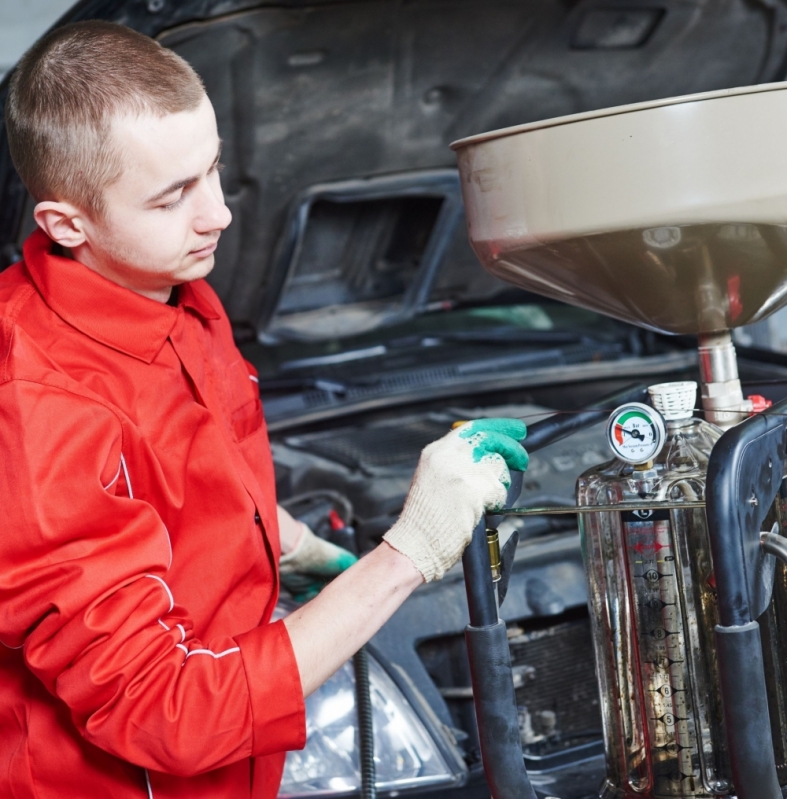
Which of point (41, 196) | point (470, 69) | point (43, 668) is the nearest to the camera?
point (43, 668)

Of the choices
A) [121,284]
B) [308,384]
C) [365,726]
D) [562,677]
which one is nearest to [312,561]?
[365,726]

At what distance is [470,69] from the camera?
1929 millimetres

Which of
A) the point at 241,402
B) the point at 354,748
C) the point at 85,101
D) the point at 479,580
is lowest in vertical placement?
the point at 354,748

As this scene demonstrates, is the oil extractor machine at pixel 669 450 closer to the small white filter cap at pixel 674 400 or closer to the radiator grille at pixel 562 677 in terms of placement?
the small white filter cap at pixel 674 400

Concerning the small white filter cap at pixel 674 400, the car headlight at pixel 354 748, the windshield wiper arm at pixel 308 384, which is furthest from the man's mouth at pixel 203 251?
the windshield wiper arm at pixel 308 384

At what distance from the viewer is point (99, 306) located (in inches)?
43.1

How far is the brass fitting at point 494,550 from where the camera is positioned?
1119 mm

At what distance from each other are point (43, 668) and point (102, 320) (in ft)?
1.19

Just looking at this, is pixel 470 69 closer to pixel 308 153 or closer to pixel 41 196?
pixel 308 153

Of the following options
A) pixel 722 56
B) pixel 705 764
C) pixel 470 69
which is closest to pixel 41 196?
pixel 705 764

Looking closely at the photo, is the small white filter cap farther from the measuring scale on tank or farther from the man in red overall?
the man in red overall

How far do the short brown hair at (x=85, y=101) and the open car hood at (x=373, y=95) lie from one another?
1.63 feet

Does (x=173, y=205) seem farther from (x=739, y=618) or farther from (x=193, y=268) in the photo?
(x=739, y=618)

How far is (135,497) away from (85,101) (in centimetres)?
40
